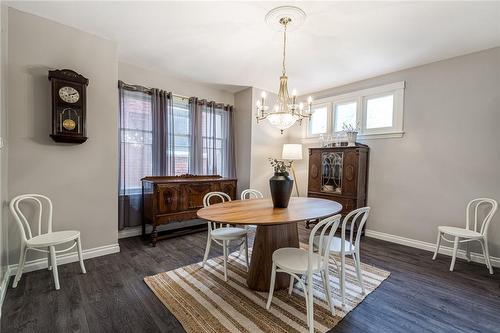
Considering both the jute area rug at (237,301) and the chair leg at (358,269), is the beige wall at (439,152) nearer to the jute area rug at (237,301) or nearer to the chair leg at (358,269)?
the jute area rug at (237,301)

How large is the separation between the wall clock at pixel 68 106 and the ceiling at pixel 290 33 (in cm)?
61

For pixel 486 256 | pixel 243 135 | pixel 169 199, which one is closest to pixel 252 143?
pixel 243 135

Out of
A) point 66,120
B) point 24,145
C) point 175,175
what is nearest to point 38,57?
point 66,120

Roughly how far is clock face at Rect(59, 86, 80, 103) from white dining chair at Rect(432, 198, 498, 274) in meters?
4.48

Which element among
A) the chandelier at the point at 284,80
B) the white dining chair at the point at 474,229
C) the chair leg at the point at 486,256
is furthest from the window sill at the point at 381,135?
the chandelier at the point at 284,80

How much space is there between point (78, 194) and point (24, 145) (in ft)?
2.29

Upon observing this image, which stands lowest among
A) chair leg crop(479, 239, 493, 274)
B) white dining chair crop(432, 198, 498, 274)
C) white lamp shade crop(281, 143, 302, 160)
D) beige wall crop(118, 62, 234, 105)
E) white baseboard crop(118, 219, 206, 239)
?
white baseboard crop(118, 219, 206, 239)

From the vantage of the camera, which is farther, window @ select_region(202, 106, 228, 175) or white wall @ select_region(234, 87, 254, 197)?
white wall @ select_region(234, 87, 254, 197)

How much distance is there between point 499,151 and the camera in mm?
2775

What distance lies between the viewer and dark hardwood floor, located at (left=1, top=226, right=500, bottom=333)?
1.72 m

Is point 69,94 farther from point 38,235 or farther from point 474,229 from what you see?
point 474,229

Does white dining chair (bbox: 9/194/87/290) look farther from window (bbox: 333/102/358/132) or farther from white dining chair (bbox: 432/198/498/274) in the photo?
window (bbox: 333/102/358/132)

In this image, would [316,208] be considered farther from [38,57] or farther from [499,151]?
[38,57]

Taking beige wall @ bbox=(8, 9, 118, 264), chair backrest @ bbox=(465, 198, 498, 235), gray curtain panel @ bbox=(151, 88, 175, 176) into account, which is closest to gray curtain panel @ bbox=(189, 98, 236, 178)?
gray curtain panel @ bbox=(151, 88, 175, 176)
